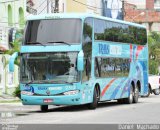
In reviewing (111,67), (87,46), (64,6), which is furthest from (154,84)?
(64,6)

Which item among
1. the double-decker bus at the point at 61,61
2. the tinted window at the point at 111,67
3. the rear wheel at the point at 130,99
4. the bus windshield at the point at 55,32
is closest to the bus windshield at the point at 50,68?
the double-decker bus at the point at 61,61

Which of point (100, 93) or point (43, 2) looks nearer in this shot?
point (100, 93)

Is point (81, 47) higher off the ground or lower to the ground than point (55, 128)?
higher

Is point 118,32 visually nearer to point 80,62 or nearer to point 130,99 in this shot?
point 130,99

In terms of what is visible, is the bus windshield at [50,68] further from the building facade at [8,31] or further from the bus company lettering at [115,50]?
the building facade at [8,31]

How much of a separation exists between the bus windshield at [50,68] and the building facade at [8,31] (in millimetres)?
15302

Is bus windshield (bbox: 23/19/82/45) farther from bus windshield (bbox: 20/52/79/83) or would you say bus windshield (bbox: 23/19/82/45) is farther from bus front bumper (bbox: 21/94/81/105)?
bus front bumper (bbox: 21/94/81/105)

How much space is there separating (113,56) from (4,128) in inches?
517

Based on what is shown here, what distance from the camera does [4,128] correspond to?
17.1 m

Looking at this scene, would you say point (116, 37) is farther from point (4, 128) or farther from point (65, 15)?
point (4, 128)

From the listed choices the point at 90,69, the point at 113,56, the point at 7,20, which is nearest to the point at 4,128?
the point at 90,69

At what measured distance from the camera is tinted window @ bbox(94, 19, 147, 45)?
27.8 m

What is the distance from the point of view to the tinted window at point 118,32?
1093 inches

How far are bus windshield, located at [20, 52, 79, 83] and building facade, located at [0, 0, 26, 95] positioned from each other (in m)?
15.3
